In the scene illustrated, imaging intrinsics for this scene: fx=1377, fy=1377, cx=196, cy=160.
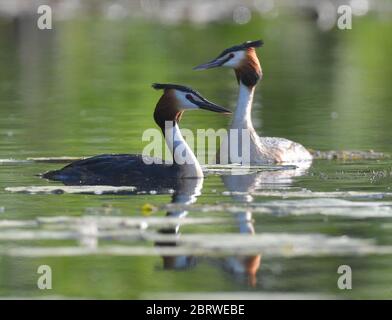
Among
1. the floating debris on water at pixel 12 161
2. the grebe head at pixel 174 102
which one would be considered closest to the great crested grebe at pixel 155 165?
the grebe head at pixel 174 102

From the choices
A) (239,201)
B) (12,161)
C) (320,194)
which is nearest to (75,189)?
(239,201)

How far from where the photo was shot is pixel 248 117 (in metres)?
18.9

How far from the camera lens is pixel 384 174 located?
54.1 feet

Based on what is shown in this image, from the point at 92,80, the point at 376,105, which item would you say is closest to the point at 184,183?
the point at 376,105

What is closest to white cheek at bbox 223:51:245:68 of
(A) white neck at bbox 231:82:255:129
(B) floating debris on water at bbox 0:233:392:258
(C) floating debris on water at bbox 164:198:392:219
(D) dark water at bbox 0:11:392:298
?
(A) white neck at bbox 231:82:255:129

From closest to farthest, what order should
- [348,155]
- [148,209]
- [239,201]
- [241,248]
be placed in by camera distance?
[241,248], [148,209], [239,201], [348,155]

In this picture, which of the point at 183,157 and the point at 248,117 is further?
the point at 248,117

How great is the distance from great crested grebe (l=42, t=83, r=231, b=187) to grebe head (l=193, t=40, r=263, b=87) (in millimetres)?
2563

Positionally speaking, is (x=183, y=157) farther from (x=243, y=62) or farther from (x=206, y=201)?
(x=243, y=62)

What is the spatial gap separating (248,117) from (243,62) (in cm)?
76

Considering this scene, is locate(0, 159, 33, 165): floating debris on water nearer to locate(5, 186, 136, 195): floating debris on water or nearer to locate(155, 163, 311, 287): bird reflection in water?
locate(5, 186, 136, 195): floating debris on water

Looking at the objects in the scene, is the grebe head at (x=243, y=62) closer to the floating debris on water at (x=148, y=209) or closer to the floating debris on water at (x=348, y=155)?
the floating debris on water at (x=348, y=155)

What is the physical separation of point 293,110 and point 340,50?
56.0ft
